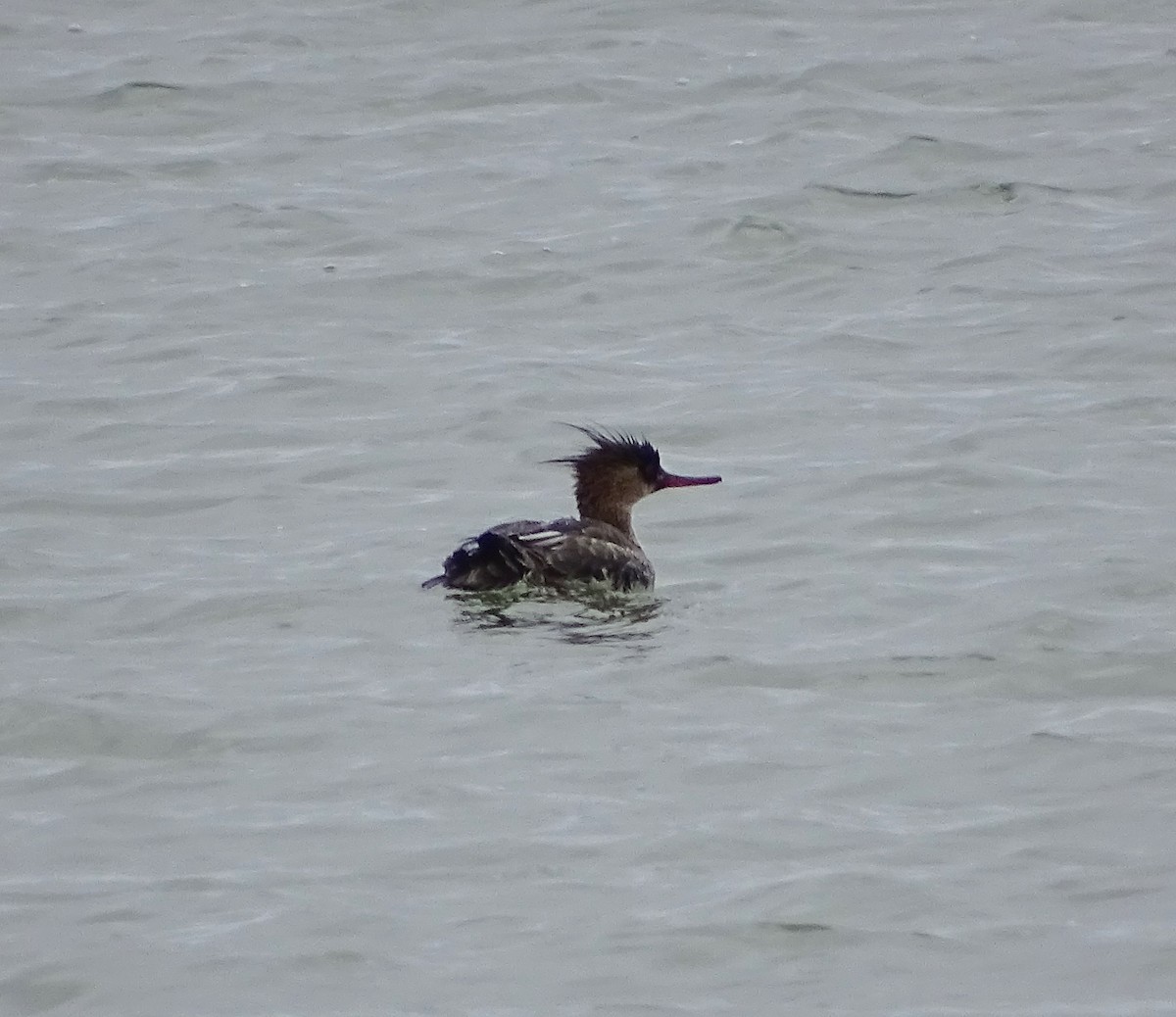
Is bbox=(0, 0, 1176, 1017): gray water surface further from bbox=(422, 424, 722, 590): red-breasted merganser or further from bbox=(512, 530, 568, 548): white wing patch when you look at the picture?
bbox=(512, 530, 568, 548): white wing patch

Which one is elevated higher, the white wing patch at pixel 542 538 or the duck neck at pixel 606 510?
the white wing patch at pixel 542 538

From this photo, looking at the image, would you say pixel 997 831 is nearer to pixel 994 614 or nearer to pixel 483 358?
pixel 994 614

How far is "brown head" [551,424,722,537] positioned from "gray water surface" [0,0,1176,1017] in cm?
29

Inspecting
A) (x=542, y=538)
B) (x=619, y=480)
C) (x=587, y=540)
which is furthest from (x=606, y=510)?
(x=542, y=538)

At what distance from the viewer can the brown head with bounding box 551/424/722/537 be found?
34.1 feet

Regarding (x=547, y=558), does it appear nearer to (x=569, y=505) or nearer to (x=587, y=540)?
(x=587, y=540)

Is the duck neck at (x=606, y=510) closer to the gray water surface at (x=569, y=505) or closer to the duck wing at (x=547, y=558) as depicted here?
the gray water surface at (x=569, y=505)

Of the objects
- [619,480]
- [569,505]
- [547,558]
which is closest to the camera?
[547,558]

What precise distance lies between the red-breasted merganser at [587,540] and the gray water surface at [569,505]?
0.48 feet

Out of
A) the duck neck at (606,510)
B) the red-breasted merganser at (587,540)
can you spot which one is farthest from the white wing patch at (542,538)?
the duck neck at (606,510)

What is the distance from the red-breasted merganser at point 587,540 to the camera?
9.27 meters

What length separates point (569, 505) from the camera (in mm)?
11234

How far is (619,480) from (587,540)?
81cm

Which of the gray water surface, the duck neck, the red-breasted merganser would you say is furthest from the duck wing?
the duck neck
